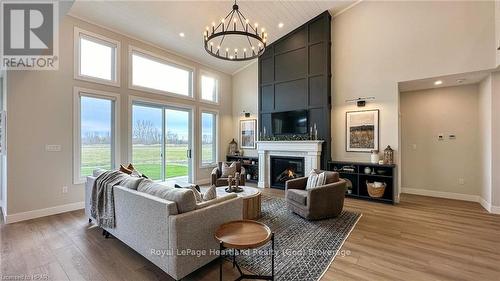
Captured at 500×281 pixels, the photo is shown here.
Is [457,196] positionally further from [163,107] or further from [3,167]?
[3,167]

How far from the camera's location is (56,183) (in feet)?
13.5

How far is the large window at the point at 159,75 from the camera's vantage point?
17.5ft

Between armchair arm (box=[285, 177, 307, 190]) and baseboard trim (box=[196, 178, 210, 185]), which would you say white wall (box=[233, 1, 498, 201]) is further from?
baseboard trim (box=[196, 178, 210, 185])

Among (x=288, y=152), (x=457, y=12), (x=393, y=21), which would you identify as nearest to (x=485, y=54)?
(x=457, y=12)

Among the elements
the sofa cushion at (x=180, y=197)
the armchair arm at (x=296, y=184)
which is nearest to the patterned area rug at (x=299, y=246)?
the armchair arm at (x=296, y=184)

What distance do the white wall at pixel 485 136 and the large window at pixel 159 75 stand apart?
6.73m

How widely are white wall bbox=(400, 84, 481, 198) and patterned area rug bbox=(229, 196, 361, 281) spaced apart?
111 inches

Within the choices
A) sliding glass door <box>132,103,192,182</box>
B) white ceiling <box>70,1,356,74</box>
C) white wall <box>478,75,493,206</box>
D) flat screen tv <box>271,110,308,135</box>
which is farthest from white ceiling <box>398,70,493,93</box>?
sliding glass door <box>132,103,192,182</box>

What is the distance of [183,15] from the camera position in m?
4.75

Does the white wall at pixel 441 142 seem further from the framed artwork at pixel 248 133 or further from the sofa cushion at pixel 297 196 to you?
the framed artwork at pixel 248 133

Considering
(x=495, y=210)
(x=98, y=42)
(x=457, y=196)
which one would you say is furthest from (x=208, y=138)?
(x=495, y=210)

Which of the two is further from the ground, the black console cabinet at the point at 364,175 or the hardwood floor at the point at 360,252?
the black console cabinet at the point at 364,175

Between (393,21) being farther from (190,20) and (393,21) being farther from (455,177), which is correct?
(190,20)

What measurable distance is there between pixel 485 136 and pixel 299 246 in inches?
183
